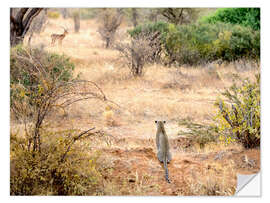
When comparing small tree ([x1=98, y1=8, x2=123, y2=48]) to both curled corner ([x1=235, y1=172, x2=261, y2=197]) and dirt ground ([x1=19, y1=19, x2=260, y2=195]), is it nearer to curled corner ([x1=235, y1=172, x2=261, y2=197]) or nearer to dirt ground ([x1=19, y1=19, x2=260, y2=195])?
dirt ground ([x1=19, y1=19, x2=260, y2=195])

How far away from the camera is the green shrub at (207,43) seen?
9039 mm

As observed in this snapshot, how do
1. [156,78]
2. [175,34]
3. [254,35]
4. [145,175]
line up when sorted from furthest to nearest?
[175,34] < [254,35] < [156,78] < [145,175]

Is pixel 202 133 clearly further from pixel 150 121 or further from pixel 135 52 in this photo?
pixel 135 52

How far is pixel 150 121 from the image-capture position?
6.62 metres

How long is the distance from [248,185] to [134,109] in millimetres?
3129

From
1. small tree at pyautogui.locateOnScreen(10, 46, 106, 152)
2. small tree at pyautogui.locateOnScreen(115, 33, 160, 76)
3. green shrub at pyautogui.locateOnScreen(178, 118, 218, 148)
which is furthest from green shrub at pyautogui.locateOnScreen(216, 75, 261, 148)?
small tree at pyautogui.locateOnScreen(115, 33, 160, 76)

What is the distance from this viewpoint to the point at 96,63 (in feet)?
27.0

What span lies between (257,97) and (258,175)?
0.90 meters

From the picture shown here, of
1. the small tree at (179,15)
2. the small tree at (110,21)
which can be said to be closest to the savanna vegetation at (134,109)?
the small tree at (110,21)
